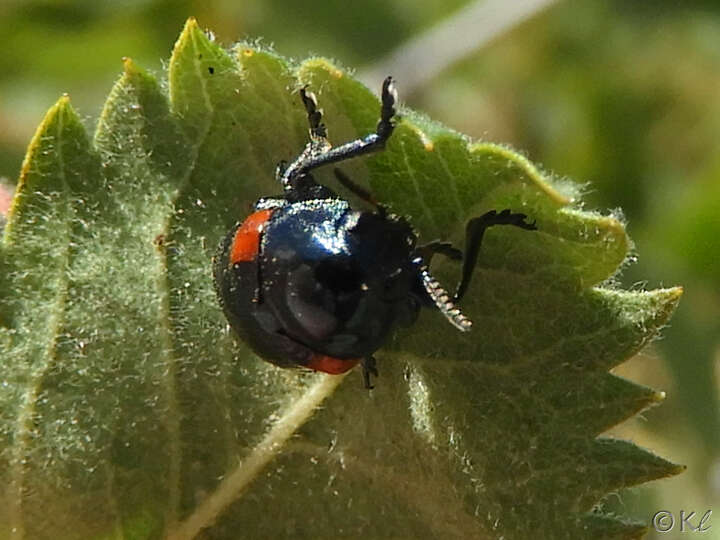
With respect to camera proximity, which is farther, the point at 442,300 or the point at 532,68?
the point at 532,68

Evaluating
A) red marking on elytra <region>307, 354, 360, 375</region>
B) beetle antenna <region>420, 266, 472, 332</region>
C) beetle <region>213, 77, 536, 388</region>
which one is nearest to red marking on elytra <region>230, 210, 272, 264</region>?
beetle <region>213, 77, 536, 388</region>

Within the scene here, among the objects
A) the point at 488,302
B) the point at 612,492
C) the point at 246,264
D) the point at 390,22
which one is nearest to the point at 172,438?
the point at 246,264

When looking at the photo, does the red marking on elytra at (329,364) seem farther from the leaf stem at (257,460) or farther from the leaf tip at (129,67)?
the leaf tip at (129,67)

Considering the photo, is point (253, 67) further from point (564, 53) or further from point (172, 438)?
point (564, 53)

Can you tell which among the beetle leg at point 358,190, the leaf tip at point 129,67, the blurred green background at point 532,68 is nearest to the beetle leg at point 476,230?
the beetle leg at point 358,190

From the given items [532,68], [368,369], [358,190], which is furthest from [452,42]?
[368,369]

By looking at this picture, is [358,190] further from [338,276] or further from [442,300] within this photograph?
[442,300]
